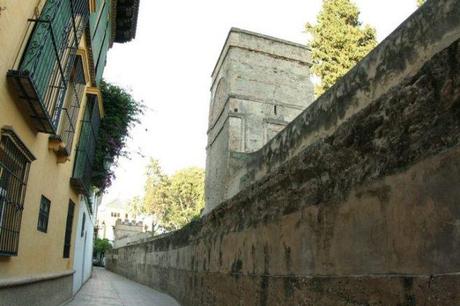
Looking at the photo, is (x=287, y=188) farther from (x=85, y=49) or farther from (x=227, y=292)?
(x=85, y=49)

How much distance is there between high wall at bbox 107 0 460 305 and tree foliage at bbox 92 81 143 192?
7875 millimetres

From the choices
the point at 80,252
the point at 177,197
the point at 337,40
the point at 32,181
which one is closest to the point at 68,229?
the point at 80,252

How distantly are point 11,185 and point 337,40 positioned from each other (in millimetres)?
22548

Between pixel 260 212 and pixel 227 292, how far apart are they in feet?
6.11

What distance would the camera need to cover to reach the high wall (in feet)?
8.87

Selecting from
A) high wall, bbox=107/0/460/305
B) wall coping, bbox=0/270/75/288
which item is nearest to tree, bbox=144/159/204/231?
wall coping, bbox=0/270/75/288

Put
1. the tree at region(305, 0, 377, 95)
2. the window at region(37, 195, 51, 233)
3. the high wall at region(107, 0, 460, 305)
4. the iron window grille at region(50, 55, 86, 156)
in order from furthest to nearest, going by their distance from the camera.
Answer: the tree at region(305, 0, 377, 95) < the iron window grille at region(50, 55, 86, 156) < the window at region(37, 195, 51, 233) < the high wall at region(107, 0, 460, 305)

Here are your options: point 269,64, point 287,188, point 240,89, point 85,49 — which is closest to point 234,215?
point 287,188

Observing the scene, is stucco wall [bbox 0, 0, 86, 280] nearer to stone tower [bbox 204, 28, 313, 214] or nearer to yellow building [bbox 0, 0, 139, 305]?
yellow building [bbox 0, 0, 139, 305]

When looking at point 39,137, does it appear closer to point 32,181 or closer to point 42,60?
point 32,181

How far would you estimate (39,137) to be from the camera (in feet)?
21.1

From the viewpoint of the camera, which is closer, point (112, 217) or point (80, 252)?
point (80, 252)

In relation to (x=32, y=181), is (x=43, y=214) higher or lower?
lower

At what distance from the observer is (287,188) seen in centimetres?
516
